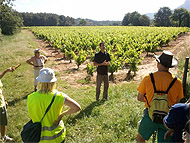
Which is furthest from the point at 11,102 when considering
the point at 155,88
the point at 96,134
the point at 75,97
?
the point at 155,88

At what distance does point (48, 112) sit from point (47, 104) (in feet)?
0.39

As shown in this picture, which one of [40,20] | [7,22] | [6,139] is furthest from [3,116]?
[40,20]

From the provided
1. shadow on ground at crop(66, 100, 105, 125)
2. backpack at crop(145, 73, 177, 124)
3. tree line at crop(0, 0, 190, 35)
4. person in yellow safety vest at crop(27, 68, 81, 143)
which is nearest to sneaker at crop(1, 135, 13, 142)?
shadow on ground at crop(66, 100, 105, 125)

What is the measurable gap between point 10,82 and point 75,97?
3.91 meters

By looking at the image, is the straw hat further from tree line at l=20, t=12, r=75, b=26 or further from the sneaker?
tree line at l=20, t=12, r=75, b=26

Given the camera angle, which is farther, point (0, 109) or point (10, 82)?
point (10, 82)

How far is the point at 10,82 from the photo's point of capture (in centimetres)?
852

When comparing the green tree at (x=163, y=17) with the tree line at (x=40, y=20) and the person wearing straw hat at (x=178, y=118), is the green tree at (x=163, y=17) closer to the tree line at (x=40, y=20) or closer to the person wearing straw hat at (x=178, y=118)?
the tree line at (x=40, y=20)

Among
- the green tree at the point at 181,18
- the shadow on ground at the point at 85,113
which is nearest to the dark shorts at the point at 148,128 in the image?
the shadow on ground at the point at 85,113

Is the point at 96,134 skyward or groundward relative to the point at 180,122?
groundward

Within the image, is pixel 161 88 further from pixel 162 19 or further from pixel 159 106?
pixel 162 19

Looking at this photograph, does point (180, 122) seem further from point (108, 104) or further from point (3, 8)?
point (3, 8)

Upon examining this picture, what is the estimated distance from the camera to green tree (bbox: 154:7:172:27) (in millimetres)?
78988

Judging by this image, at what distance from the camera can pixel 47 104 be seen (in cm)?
228
